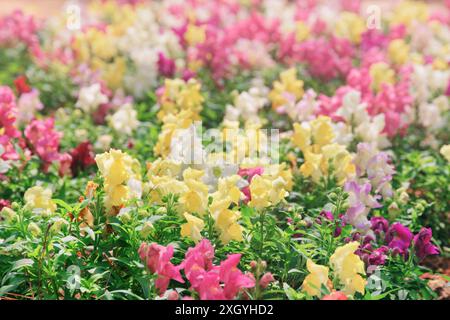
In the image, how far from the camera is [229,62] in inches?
247

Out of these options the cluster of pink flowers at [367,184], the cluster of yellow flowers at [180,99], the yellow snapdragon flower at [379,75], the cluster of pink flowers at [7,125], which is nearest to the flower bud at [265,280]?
the cluster of pink flowers at [367,184]

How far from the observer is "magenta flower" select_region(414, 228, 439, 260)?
11.3 feet

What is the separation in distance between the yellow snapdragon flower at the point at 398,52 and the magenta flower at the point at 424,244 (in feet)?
10.6

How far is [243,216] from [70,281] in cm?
77

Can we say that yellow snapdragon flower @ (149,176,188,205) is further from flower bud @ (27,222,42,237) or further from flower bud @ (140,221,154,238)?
flower bud @ (27,222,42,237)

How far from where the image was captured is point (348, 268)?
2.95 metres

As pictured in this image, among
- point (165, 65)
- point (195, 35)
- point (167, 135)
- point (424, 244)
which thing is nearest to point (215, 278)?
point (424, 244)

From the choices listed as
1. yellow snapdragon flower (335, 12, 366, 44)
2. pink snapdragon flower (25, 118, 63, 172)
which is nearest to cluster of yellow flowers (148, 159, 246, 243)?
pink snapdragon flower (25, 118, 63, 172)

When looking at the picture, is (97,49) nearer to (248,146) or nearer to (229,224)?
(248,146)

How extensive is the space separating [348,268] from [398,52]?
389cm

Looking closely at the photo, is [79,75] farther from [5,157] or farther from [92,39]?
[5,157]

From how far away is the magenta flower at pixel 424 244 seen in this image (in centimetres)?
345

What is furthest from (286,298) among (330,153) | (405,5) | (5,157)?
(405,5)

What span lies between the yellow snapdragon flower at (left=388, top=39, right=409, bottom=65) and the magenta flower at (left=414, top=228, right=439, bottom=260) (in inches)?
128
